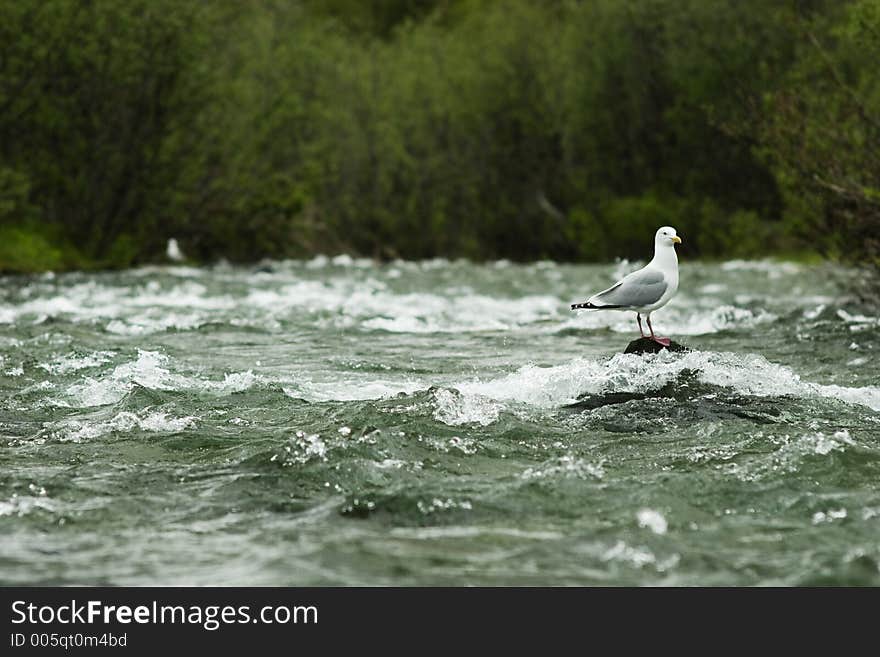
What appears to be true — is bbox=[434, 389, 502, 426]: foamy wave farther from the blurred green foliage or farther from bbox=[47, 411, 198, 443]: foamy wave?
the blurred green foliage

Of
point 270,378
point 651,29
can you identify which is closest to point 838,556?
point 270,378

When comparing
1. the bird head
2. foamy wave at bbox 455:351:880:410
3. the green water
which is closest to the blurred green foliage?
the bird head

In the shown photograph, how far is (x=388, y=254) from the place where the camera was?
55.4 m

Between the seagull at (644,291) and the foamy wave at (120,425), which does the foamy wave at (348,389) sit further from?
the seagull at (644,291)

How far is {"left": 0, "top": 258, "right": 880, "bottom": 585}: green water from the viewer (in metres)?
6.79

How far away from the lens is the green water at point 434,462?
6785 millimetres

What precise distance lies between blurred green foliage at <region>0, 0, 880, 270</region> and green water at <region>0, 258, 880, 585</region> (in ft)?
29.4

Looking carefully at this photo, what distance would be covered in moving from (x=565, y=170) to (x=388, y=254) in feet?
29.1

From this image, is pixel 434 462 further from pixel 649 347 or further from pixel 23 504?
pixel 649 347

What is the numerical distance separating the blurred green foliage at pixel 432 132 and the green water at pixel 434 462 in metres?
8.98

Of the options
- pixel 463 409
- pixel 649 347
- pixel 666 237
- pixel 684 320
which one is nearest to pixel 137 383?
pixel 463 409
